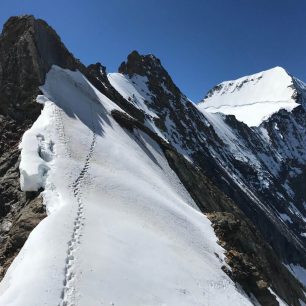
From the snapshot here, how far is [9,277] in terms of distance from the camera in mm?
15500

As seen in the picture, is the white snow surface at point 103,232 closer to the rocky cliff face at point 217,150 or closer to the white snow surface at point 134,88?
the rocky cliff face at point 217,150

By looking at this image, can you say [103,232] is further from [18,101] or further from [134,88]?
[134,88]

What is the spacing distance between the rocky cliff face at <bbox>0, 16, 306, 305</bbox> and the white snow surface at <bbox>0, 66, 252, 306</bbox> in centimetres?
146

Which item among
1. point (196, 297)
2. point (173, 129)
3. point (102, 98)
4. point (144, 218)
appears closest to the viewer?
point (196, 297)

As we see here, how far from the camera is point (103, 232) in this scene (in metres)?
19.7

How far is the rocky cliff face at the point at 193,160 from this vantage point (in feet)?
88.9

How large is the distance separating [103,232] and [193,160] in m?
79.4

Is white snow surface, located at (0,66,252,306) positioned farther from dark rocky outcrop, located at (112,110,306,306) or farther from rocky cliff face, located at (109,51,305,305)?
rocky cliff face, located at (109,51,305,305)

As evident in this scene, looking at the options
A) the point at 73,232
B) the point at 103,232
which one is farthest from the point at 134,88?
the point at 73,232

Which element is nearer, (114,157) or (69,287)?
(69,287)

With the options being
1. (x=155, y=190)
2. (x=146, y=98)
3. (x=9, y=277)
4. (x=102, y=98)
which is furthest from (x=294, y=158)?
(x=9, y=277)

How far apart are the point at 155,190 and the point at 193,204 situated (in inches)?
312

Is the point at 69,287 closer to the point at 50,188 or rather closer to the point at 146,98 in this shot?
the point at 50,188

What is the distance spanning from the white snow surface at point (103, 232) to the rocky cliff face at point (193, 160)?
4.79ft
